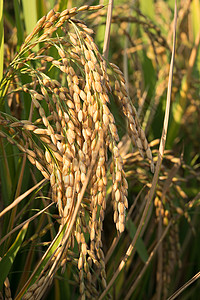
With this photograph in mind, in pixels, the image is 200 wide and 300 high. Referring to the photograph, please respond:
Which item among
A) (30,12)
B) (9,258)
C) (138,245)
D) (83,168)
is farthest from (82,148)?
(30,12)

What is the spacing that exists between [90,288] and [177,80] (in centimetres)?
128

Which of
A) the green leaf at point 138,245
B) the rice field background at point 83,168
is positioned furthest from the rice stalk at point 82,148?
the green leaf at point 138,245

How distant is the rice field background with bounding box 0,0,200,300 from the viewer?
72cm

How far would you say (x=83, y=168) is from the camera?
2.27 ft

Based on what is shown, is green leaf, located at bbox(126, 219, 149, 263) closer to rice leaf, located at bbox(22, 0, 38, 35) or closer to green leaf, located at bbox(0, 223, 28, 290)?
green leaf, located at bbox(0, 223, 28, 290)

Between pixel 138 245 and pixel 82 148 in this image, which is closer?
pixel 82 148

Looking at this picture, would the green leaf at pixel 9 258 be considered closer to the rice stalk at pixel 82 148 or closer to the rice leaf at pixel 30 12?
the rice stalk at pixel 82 148

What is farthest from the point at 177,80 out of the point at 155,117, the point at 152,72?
the point at 155,117

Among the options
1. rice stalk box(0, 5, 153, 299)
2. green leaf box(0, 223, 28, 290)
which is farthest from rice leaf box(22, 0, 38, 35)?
green leaf box(0, 223, 28, 290)

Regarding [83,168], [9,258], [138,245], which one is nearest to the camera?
[83,168]

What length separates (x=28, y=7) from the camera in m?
1.23

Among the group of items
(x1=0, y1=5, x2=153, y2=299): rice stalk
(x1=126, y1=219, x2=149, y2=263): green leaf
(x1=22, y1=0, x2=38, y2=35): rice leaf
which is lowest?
(x1=126, y1=219, x2=149, y2=263): green leaf

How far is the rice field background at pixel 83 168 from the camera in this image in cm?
72

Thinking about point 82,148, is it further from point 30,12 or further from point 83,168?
point 30,12
